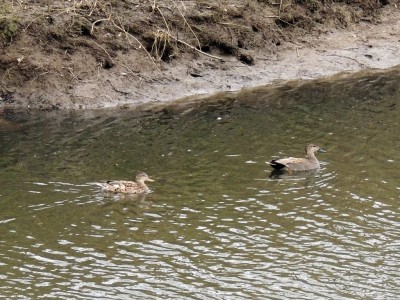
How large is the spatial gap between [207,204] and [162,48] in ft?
30.6

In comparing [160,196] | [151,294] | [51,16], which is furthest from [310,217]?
[51,16]

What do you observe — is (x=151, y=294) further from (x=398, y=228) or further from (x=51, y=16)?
(x=51, y=16)

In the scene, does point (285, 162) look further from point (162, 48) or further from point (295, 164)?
point (162, 48)

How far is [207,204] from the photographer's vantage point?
594 inches

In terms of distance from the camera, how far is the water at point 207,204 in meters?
12.1

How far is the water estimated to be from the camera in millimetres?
12148

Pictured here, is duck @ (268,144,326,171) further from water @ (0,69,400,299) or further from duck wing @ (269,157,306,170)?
water @ (0,69,400,299)

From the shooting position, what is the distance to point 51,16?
23453 mm

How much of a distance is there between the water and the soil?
1218 mm

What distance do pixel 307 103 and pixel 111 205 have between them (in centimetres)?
788

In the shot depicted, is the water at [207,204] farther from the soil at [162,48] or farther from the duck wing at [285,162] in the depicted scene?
the soil at [162,48]

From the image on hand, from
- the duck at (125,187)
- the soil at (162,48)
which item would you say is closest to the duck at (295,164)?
the duck at (125,187)

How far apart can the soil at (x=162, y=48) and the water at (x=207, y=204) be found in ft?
3.99

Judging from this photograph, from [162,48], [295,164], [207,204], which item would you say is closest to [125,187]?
[207,204]
